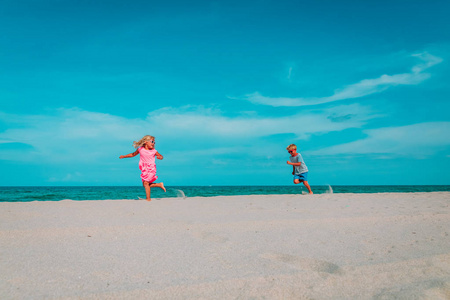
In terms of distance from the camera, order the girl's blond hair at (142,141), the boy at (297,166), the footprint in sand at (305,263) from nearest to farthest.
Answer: the footprint in sand at (305,263) → the girl's blond hair at (142,141) → the boy at (297,166)

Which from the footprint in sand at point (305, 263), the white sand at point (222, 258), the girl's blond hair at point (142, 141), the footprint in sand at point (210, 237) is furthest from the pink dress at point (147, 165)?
the footprint in sand at point (305, 263)

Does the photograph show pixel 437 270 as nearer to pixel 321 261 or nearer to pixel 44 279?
pixel 321 261

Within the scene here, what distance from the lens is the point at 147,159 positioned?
29.0 ft

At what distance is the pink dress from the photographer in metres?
8.84

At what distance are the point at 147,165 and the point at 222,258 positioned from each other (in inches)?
254

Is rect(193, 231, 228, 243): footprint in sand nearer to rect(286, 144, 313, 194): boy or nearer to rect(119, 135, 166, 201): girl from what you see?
rect(119, 135, 166, 201): girl

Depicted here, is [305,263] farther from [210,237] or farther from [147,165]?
[147,165]

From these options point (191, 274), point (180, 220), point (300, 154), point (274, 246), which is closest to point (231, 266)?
point (191, 274)

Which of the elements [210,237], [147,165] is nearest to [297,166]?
[147,165]

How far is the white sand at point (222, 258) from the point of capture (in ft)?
6.98

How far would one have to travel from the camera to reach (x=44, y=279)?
227cm

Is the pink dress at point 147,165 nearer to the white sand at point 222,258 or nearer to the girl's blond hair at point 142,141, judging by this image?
the girl's blond hair at point 142,141

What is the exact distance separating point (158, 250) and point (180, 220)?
4.61ft

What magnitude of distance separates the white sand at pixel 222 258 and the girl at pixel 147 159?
4.30 metres
